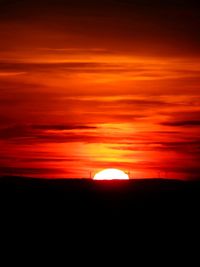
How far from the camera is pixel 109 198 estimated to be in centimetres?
2714

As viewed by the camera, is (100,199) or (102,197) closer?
(100,199)

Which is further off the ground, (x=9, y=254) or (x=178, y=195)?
(x=178, y=195)

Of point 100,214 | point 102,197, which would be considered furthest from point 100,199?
point 100,214

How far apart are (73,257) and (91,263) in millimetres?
566

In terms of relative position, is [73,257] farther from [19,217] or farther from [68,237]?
[19,217]

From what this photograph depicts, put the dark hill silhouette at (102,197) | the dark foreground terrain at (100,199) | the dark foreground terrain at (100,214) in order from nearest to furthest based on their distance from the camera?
the dark foreground terrain at (100,214) → the dark foreground terrain at (100,199) → the dark hill silhouette at (102,197)

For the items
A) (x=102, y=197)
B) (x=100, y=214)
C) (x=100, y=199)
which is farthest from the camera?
(x=102, y=197)

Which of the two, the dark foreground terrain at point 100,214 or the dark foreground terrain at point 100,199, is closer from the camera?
the dark foreground terrain at point 100,214

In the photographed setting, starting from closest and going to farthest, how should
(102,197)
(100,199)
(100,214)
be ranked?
(100,214)
(100,199)
(102,197)

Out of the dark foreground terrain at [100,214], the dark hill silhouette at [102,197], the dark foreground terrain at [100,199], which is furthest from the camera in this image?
the dark hill silhouette at [102,197]

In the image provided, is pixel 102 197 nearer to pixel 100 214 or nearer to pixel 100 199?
Answer: pixel 100 199

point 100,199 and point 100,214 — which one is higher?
point 100,199

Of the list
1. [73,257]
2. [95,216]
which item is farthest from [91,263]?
[95,216]

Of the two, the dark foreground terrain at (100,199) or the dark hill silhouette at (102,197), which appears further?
the dark hill silhouette at (102,197)
